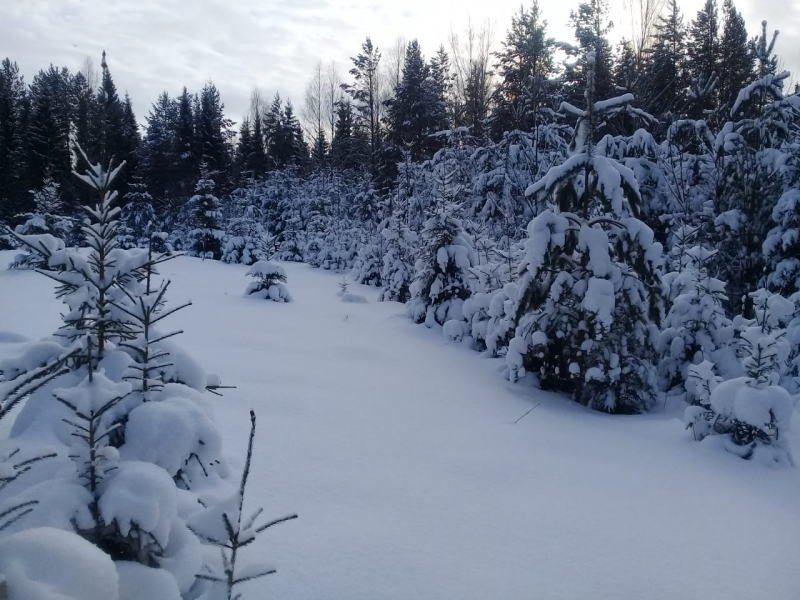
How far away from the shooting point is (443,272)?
360 inches

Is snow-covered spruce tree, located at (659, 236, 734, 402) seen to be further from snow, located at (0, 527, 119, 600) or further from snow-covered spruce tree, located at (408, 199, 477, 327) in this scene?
snow, located at (0, 527, 119, 600)

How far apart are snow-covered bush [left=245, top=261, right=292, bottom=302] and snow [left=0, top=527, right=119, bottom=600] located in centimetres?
970

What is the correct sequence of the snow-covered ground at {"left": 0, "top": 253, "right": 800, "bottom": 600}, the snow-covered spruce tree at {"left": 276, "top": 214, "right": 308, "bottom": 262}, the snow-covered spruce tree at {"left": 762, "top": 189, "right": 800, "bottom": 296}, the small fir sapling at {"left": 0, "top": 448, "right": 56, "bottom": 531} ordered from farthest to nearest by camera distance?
the snow-covered spruce tree at {"left": 276, "top": 214, "right": 308, "bottom": 262}, the snow-covered spruce tree at {"left": 762, "top": 189, "right": 800, "bottom": 296}, the snow-covered ground at {"left": 0, "top": 253, "right": 800, "bottom": 600}, the small fir sapling at {"left": 0, "top": 448, "right": 56, "bottom": 531}

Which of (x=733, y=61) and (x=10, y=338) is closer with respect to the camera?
(x=10, y=338)

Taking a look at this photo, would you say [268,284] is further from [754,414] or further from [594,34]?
[594,34]

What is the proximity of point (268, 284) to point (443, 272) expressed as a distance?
412 centimetres

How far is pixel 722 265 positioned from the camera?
355 inches

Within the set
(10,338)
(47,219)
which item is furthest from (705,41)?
(10,338)

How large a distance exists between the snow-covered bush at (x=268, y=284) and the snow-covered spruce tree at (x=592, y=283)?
20.8ft

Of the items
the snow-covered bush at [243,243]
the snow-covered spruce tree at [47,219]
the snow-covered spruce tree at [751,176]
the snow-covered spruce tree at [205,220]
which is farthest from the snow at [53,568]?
the snow-covered spruce tree at [205,220]

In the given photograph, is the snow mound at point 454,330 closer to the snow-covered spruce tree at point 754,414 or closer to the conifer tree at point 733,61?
the snow-covered spruce tree at point 754,414

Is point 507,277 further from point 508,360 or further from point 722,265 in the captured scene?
point 722,265

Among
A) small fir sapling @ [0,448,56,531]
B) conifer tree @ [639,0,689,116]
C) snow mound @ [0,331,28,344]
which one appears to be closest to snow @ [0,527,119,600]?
small fir sapling @ [0,448,56,531]

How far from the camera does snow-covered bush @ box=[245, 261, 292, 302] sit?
10844mm
